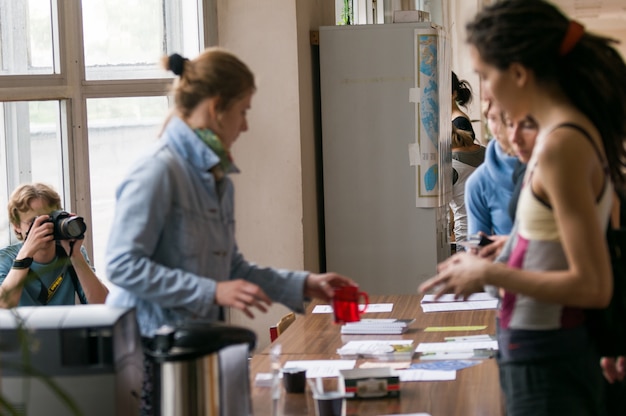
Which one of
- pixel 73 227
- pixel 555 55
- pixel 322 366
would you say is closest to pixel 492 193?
pixel 322 366

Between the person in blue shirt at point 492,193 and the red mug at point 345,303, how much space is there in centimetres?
110

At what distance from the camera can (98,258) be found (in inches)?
177

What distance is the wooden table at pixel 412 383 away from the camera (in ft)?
8.00

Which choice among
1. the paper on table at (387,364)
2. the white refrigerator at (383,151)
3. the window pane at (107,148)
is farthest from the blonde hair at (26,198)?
the white refrigerator at (383,151)

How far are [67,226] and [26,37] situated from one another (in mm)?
1048

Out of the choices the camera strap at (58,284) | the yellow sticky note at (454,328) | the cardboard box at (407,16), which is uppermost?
the cardboard box at (407,16)

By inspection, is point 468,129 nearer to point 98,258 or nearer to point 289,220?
point 289,220

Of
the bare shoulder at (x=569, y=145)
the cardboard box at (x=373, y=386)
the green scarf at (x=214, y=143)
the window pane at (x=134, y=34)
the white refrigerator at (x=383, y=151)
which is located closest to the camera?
the bare shoulder at (x=569, y=145)

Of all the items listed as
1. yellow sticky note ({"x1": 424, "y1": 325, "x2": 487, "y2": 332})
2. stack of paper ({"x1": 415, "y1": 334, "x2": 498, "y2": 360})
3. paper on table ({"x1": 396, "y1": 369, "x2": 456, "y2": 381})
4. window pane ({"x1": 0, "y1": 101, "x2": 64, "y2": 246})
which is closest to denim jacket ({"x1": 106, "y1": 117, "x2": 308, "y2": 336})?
paper on table ({"x1": 396, "y1": 369, "x2": 456, "y2": 381})

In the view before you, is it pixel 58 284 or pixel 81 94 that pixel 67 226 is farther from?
pixel 81 94

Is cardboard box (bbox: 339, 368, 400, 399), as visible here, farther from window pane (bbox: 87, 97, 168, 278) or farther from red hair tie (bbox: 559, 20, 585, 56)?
window pane (bbox: 87, 97, 168, 278)

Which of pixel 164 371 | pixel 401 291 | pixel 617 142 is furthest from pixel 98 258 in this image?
pixel 617 142

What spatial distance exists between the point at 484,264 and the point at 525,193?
0.54ft

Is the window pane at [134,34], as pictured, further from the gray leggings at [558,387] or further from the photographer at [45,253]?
the gray leggings at [558,387]
